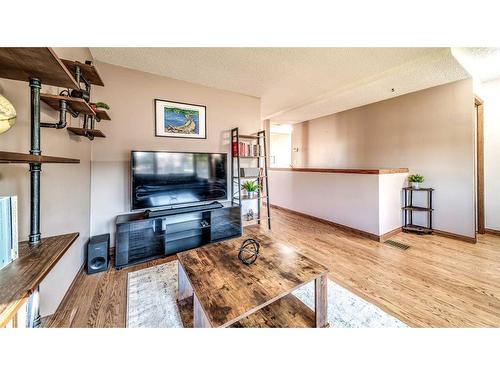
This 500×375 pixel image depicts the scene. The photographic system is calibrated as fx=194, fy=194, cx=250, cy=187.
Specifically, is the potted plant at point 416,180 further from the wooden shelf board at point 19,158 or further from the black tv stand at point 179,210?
the wooden shelf board at point 19,158

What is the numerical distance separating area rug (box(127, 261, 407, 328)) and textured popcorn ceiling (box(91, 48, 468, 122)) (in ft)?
7.99

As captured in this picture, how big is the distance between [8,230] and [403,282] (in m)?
2.72

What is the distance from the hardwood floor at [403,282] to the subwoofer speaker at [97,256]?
0.09m

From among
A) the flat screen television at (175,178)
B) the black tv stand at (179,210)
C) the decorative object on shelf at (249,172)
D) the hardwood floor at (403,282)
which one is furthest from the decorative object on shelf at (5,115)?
the decorative object on shelf at (249,172)

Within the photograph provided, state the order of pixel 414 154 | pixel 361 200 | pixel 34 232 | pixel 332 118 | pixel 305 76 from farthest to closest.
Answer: pixel 332 118 → pixel 414 154 → pixel 361 200 → pixel 305 76 → pixel 34 232

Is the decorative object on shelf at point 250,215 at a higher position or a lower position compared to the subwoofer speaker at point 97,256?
higher

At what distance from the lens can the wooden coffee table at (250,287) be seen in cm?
98

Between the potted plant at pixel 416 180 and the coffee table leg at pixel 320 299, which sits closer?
the coffee table leg at pixel 320 299

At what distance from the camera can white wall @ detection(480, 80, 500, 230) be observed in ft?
10.0
